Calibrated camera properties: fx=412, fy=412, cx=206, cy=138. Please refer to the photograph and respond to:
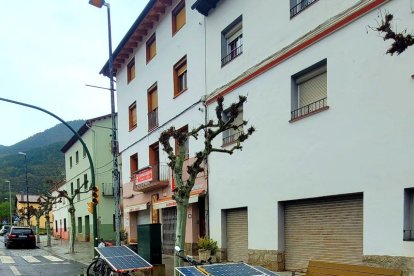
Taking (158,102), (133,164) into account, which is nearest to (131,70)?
(158,102)

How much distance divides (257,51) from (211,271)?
8.57m

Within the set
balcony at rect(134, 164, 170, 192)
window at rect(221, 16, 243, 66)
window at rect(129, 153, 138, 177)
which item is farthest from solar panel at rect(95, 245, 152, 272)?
window at rect(129, 153, 138, 177)

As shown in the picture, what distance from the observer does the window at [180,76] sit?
701 inches

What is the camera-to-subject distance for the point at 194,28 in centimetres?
1664

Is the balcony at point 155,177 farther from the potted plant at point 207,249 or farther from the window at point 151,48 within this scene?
the window at point 151,48

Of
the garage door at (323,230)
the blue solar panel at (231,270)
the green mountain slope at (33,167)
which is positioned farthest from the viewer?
the green mountain slope at (33,167)

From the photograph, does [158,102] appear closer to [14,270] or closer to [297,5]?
[14,270]

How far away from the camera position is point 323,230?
10039mm

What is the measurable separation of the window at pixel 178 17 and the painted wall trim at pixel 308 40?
523cm

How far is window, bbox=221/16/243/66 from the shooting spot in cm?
1395

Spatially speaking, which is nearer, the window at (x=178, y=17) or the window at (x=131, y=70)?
the window at (x=178, y=17)

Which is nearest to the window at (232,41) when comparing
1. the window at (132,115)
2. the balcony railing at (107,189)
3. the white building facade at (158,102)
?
the white building facade at (158,102)

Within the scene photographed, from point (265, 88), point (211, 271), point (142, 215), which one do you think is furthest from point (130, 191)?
point (211, 271)

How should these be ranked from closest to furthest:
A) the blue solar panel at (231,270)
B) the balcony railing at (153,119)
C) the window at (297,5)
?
A: 1. the blue solar panel at (231,270)
2. the window at (297,5)
3. the balcony railing at (153,119)
